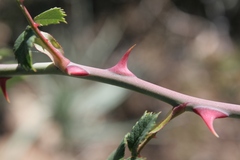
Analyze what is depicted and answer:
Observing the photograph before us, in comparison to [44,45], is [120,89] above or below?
below

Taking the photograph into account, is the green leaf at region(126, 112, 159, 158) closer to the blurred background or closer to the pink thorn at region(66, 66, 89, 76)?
the pink thorn at region(66, 66, 89, 76)

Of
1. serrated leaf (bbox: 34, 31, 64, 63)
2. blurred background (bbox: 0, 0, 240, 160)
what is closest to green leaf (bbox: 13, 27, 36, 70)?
serrated leaf (bbox: 34, 31, 64, 63)

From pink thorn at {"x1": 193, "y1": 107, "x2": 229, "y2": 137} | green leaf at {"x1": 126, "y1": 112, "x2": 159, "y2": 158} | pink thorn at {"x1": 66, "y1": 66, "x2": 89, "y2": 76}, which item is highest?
pink thorn at {"x1": 66, "y1": 66, "x2": 89, "y2": 76}

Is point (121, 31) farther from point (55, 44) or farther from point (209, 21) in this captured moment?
point (55, 44)

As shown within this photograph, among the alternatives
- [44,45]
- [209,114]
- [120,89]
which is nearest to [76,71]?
[44,45]

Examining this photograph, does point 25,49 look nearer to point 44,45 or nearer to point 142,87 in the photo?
point 44,45
